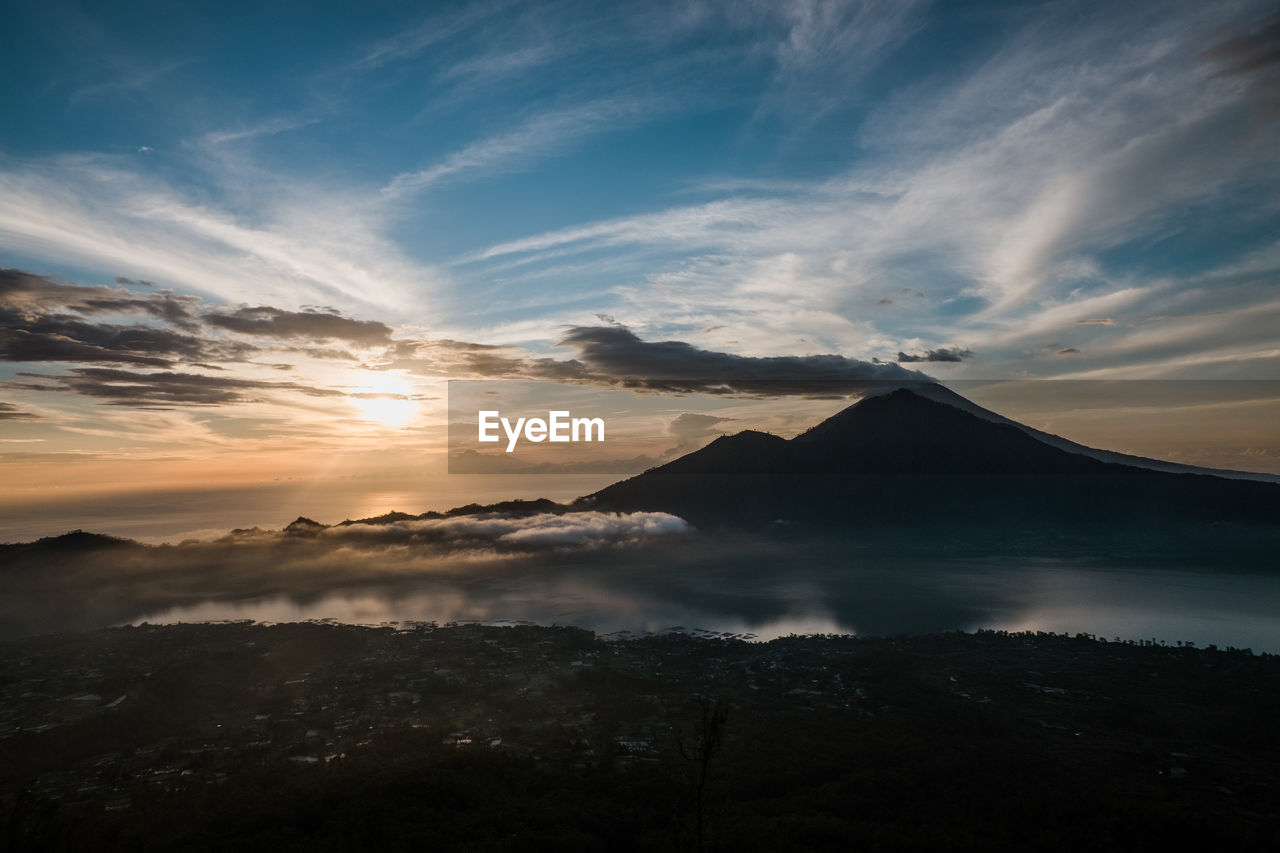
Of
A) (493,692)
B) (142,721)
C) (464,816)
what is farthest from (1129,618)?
(142,721)

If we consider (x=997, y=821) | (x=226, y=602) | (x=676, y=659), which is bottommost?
(x=226, y=602)

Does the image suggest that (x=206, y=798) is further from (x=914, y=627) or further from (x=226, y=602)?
(x=226, y=602)

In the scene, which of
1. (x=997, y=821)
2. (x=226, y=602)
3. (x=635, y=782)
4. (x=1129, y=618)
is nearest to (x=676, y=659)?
(x=635, y=782)


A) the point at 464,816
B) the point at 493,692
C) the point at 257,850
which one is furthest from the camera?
the point at 493,692

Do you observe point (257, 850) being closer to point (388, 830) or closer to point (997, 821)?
point (388, 830)

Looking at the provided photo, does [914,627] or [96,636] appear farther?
[914,627]

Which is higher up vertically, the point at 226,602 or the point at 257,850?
the point at 257,850

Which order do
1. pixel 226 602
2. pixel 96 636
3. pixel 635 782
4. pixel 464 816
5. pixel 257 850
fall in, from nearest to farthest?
pixel 257 850
pixel 464 816
pixel 635 782
pixel 96 636
pixel 226 602
